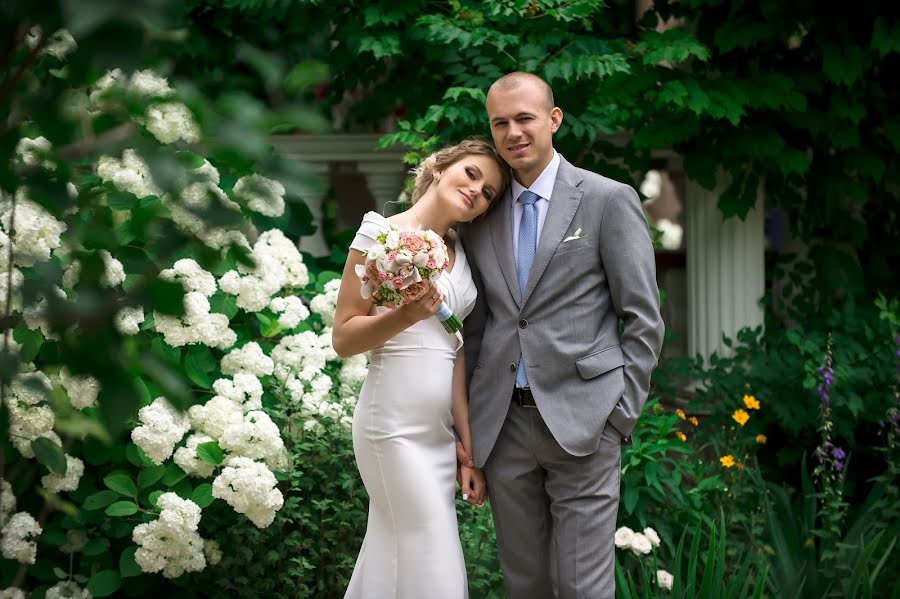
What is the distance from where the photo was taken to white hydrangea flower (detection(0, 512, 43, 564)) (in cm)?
328

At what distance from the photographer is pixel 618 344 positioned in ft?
9.98

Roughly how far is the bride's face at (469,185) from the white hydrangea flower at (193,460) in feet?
4.48

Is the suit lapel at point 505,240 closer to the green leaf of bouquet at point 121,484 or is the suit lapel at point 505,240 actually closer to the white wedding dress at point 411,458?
the white wedding dress at point 411,458

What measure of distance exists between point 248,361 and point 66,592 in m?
1.05

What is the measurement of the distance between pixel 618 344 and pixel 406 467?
73 centimetres

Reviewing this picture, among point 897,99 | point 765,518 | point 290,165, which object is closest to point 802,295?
point 897,99

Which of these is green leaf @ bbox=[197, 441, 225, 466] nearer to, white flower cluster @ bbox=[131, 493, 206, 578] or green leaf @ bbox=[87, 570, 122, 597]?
white flower cluster @ bbox=[131, 493, 206, 578]

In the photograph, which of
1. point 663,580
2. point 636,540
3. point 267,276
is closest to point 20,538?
point 267,276

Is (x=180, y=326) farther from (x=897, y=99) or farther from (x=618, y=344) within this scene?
(x=897, y=99)

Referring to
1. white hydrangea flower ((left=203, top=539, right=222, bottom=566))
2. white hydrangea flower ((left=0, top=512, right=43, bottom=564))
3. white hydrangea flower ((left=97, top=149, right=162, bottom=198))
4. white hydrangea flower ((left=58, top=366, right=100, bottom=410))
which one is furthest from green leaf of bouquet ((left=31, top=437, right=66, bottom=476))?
white hydrangea flower ((left=97, top=149, right=162, bottom=198))

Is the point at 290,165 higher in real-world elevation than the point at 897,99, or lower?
lower

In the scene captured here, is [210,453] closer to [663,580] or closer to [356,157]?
[663,580]

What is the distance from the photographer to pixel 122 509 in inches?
142

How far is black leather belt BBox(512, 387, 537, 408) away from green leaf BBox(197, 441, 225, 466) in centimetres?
125
